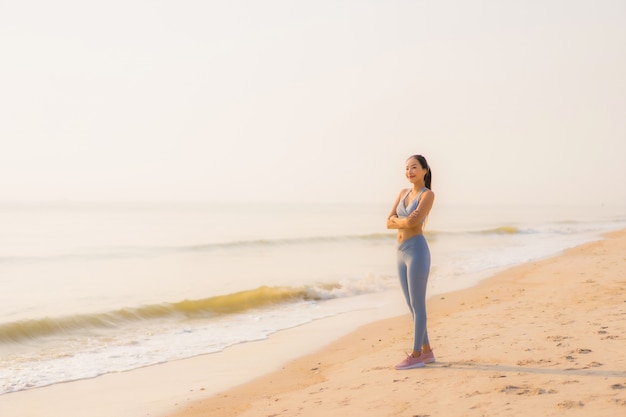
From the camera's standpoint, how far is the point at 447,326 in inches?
338

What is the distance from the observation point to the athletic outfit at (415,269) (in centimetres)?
570

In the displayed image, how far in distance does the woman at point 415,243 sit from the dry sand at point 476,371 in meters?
0.35

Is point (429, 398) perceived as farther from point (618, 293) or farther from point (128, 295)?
point (128, 295)

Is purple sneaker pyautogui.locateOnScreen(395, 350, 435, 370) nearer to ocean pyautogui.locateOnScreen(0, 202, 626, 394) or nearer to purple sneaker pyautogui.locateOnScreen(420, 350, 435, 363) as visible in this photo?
purple sneaker pyautogui.locateOnScreen(420, 350, 435, 363)

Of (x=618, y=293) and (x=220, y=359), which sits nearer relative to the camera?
(x=220, y=359)

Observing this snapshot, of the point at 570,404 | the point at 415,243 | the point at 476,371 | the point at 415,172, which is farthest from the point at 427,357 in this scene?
the point at 415,172

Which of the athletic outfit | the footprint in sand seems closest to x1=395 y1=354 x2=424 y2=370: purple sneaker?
the athletic outfit

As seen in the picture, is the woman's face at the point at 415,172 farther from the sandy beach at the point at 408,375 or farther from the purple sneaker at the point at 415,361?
the sandy beach at the point at 408,375

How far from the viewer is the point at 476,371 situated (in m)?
5.61

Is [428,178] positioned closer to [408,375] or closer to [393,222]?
[393,222]

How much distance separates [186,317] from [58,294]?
5.49m

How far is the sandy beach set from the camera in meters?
4.73

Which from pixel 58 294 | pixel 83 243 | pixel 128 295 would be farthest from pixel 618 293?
pixel 83 243

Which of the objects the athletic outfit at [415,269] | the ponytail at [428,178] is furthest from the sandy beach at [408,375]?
the ponytail at [428,178]
